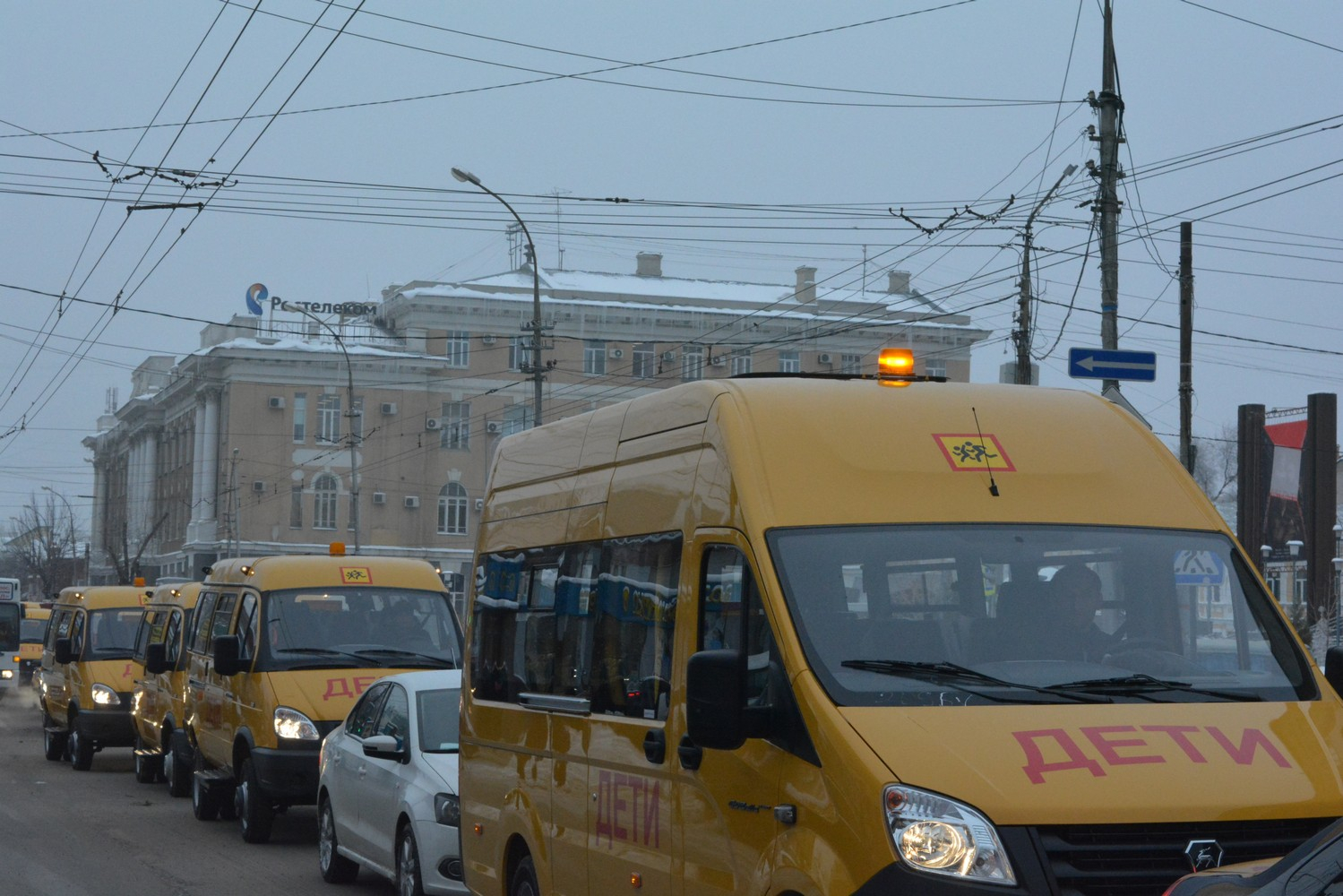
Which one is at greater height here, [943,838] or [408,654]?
[943,838]

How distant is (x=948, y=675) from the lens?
5.63 metres

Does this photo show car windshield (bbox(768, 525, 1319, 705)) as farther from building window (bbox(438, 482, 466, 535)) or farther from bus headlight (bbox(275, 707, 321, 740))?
building window (bbox(438, 482, 466, 535))

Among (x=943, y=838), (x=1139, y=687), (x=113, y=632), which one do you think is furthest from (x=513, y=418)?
(x=943, y=838)

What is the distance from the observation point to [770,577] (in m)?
5.89

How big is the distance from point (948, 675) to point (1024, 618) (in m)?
0.42

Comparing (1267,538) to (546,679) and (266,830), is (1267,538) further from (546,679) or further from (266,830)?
(546,679)

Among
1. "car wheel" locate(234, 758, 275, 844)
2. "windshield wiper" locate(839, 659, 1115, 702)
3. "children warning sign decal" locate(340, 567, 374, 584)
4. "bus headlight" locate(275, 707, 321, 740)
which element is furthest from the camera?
"children warning sign decal" locate(340, 567, 374, 584)

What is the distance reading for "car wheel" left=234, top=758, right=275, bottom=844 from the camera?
14.5m

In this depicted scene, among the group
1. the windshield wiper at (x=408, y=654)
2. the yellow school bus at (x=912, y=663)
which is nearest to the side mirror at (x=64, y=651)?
the windshield wiper at (x=408, y=654)

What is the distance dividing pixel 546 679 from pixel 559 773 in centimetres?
54

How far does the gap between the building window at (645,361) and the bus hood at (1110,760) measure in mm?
71594

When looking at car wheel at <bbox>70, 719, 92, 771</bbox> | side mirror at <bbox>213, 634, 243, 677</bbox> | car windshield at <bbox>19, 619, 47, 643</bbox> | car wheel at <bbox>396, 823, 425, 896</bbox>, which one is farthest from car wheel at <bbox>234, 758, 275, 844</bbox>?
car windshield at <bbox>19, 619, 47, 643</bbox>

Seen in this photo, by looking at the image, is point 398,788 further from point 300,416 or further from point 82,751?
point 300,416

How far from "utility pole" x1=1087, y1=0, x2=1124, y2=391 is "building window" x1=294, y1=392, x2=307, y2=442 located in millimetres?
65518
